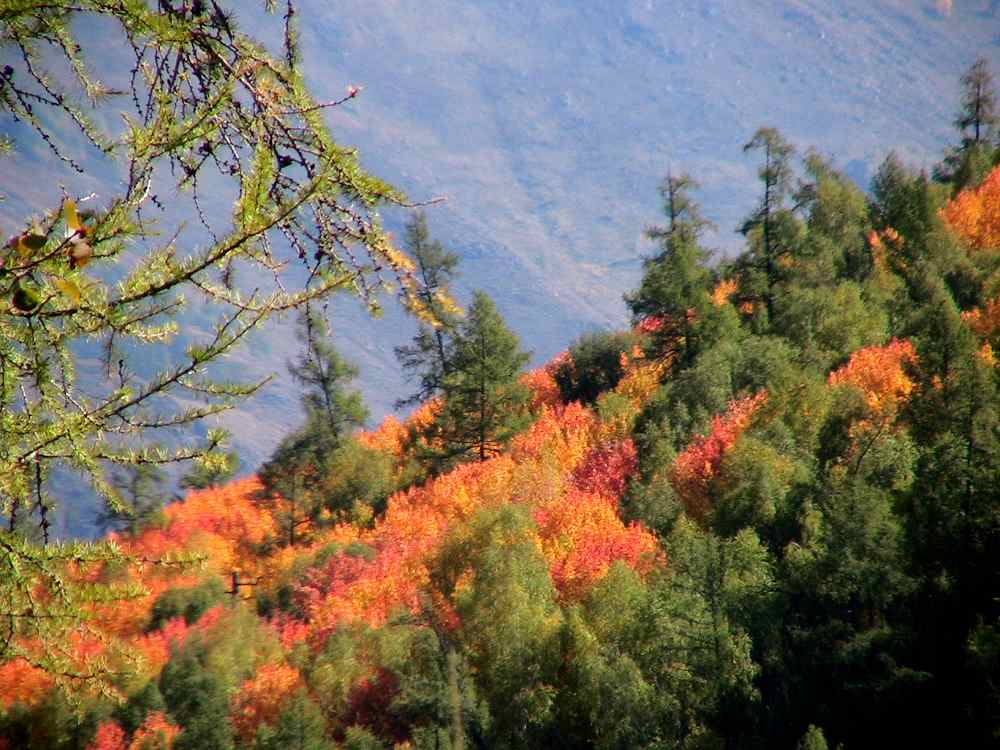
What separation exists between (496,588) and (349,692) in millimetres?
4889

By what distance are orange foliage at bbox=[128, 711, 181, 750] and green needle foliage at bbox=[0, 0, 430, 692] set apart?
1851cm

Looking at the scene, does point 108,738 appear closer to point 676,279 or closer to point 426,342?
point 426,342

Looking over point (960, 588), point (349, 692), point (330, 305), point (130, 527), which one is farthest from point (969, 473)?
point (130, 527)

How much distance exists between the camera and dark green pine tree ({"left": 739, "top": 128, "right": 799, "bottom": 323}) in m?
32.9

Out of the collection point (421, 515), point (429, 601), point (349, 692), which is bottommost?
point (349, 692)

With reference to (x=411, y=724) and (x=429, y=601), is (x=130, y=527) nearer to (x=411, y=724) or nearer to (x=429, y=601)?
(x=429, y=601)

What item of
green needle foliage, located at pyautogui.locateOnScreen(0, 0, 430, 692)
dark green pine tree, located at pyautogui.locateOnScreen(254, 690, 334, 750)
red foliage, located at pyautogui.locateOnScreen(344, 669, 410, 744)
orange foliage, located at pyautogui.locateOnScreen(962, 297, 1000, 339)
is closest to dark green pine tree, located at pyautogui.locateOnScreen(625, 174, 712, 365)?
orange foliage, located at pyautogui.locateOnScreen(962, 297, 1000, 339)

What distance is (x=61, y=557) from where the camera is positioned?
3.32 metres

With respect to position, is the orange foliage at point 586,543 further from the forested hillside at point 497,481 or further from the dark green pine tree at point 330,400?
the dark green pine tree at point 330,400

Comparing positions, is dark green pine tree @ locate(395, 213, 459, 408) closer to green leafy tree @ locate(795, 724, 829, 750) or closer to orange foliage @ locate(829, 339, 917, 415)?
orange foliage @ locate(829, 339, 917, 415)

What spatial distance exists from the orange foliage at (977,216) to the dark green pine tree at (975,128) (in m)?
3.81

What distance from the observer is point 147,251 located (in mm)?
2963

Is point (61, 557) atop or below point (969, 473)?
below

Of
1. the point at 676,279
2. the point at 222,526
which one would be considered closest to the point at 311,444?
the point at 222,526
